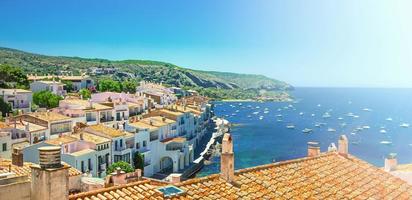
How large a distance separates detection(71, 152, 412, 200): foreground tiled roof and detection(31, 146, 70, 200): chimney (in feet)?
3.71

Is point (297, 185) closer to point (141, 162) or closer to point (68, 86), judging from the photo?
point (141, 162)

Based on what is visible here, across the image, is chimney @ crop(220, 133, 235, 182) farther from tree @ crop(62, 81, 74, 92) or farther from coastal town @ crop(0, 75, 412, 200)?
tree @ crop(62, 81, 74, 92)

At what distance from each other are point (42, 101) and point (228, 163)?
6437 centimetres

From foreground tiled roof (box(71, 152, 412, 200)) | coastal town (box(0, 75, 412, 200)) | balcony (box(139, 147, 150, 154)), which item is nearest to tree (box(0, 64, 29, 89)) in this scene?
coastal town (box(0, 75, 412, 200))

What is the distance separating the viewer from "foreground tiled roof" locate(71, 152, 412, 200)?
32.3 ft

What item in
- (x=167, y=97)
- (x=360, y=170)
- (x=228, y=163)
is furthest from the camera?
(x=167, y=97)

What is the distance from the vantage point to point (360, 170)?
15133mm

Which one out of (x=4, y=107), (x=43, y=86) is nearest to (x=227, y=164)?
(x=4, y=107)

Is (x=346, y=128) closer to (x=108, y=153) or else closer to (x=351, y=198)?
(x=108, y=153)

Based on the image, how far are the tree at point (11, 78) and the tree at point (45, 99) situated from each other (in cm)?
554

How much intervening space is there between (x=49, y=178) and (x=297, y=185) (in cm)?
719

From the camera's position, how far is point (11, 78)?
76.8m

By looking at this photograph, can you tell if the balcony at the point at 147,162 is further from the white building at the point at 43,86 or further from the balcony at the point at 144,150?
the white building at the point at 43,86

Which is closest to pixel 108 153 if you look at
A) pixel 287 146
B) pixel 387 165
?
pixel 387 165
